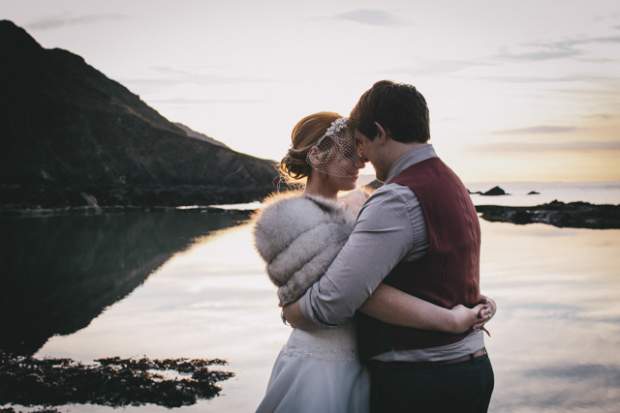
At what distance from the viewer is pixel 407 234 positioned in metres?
2.39

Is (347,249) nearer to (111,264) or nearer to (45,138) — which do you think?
(111,264)

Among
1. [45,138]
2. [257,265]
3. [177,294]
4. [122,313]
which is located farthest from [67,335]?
[45,138]

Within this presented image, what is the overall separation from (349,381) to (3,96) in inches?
5279

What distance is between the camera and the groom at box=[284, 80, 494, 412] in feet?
7.93

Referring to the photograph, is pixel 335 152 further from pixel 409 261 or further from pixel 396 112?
pixel 409 261

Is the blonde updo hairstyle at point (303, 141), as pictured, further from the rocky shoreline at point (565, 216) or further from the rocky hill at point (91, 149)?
the rocky hill at point (91, 149)

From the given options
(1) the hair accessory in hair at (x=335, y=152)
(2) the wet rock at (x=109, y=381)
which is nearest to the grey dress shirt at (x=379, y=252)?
(1) the hair accessory in hair at (x=335, y=152)

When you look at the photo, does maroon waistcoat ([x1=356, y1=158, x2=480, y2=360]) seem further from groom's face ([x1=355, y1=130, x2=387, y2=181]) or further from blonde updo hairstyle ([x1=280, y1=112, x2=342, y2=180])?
blonde updo hairstyle ([x1=280, y1=112, x2=342, y2=180])

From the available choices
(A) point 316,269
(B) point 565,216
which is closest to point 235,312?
(A) point 316,269

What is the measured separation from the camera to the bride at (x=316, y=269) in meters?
2.72

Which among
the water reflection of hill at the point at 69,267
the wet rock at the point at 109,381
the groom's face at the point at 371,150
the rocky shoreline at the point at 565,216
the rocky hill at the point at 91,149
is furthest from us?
the rocky hill at the point at 91,149

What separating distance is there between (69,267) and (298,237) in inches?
938

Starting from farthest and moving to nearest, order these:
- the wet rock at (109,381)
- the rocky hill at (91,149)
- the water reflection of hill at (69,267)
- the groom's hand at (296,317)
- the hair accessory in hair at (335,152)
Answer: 1. the rocky hill at (91,149)
2. the water reflection of hill at (69,267)
3. the wet rock at (109,381)
4. the hair accessory in hair at (335,152)
5. the groom's hand at (296,317)

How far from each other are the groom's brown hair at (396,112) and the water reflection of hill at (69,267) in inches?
450
